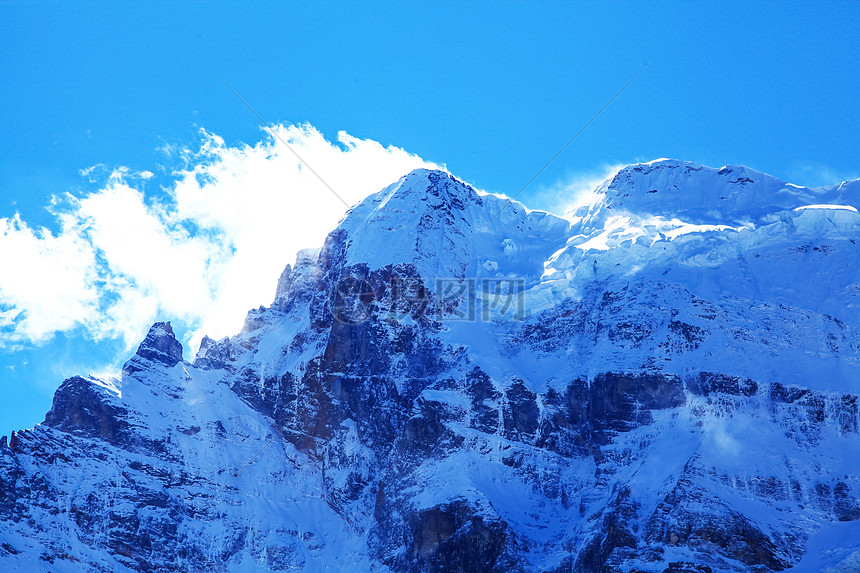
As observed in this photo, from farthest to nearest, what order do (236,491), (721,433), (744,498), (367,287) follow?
(367,287)
(236,491)
(721,433)
(744,498)

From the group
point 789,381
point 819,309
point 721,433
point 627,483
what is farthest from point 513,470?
point 819,309

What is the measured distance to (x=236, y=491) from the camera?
7077 inches

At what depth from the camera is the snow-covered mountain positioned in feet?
476

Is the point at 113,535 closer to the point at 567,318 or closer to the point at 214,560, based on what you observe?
the point at 214,560

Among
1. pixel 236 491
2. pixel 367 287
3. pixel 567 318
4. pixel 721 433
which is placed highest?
pixel 367 287

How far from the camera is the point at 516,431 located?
166 meters

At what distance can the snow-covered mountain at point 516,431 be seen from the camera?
145125mm

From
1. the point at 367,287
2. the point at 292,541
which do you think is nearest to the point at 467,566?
the point at 292,541

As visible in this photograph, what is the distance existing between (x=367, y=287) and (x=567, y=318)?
33738mm

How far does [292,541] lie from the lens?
568ft

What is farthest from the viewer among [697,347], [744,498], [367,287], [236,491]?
[367,287]

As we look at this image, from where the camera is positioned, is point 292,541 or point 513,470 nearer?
point 513,470

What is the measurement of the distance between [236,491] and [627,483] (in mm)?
63372

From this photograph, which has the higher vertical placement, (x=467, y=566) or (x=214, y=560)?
(x=214, y=560)
